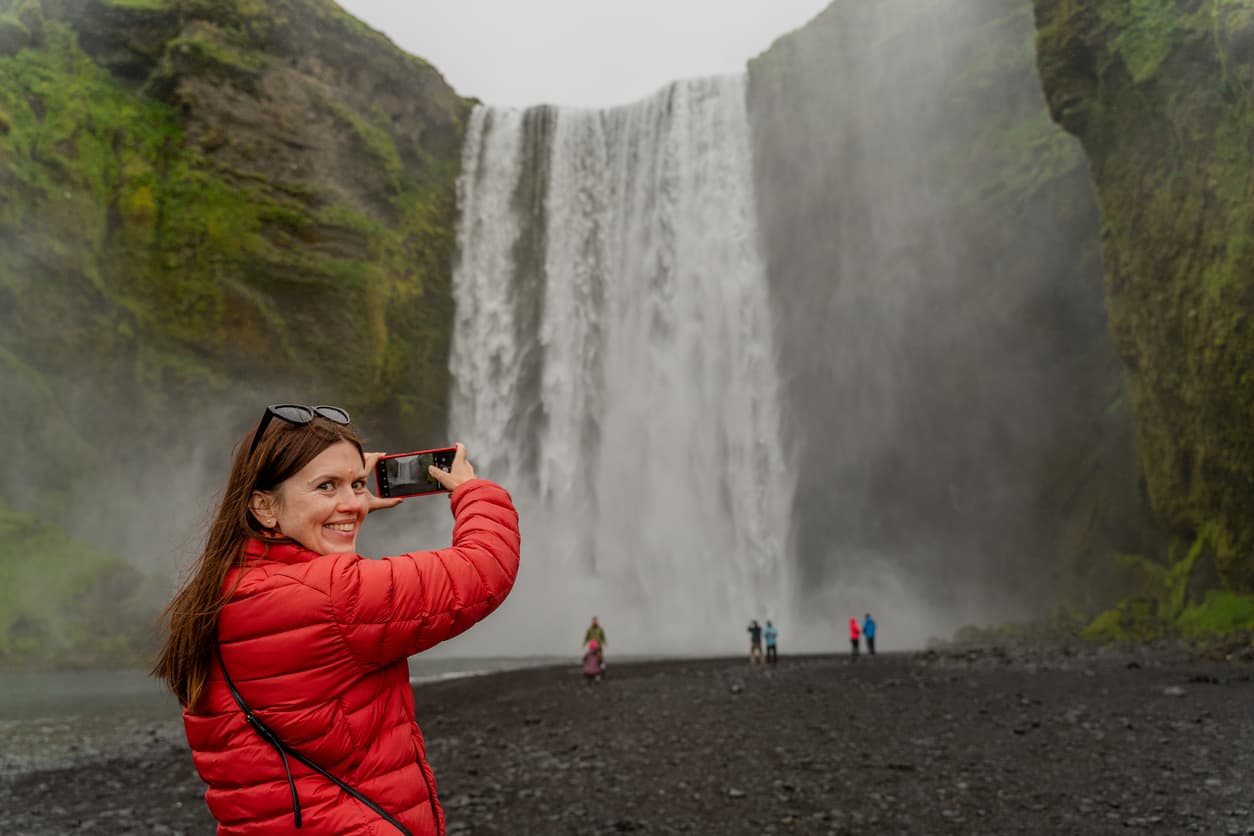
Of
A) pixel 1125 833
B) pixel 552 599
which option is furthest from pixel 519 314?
pixel 1125 833

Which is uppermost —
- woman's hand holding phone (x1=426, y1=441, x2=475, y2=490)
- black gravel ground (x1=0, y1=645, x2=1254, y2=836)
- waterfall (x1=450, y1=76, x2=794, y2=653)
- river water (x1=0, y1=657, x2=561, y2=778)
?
waterfall (x1=450, y1=76, x2=794, y2=653)

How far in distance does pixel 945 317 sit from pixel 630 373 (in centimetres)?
1268

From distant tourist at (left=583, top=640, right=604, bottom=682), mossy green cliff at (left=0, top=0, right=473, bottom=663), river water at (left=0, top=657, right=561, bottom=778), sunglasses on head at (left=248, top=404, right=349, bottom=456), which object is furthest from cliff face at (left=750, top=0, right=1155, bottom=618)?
sunglasses on head at (left=248, top=404, right=349, bottom=456)

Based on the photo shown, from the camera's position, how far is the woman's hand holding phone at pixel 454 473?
227cm

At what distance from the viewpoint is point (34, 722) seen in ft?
46.7

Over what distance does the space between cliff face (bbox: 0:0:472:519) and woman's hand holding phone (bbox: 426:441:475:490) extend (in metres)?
32.9

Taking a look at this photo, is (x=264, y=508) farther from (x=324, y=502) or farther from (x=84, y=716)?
(x=84, y=716)

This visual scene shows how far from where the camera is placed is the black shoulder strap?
74.1 inches

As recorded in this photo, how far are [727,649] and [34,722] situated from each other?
1968 cm

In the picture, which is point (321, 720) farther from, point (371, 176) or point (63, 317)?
point (371, 176)

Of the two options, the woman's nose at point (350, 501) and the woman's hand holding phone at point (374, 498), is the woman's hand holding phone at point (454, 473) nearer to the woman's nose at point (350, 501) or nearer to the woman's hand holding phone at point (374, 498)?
the woman's hand holding phone at point (374, 498)

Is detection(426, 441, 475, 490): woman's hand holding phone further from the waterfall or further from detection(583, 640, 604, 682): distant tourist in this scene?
the waterfall

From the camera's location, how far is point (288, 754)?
1901 millimetres

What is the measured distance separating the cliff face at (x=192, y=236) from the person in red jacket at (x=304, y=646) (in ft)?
108
